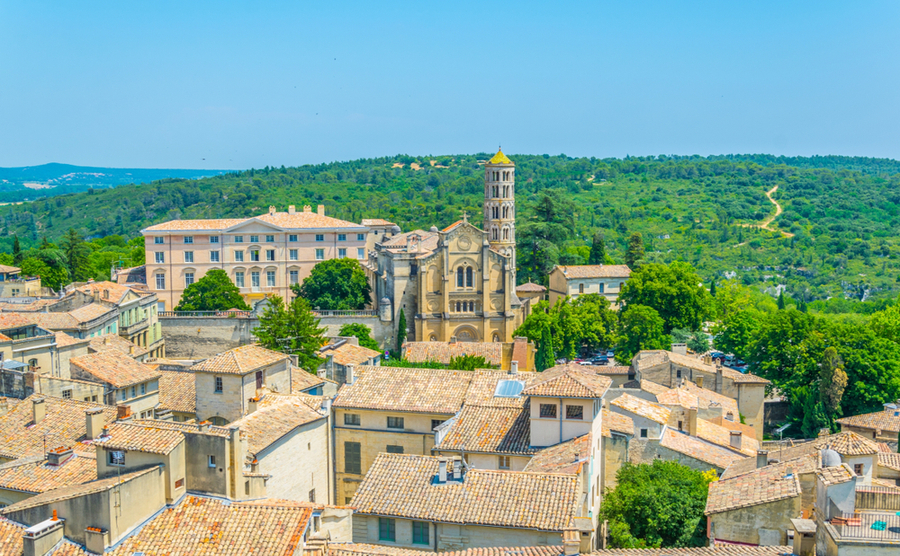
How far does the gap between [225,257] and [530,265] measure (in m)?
32.8

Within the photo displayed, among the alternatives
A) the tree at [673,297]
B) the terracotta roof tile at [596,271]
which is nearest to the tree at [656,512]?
the tree at [673,297]

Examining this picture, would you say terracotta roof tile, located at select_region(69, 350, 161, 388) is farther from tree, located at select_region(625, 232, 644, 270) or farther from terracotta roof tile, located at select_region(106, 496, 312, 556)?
tree, located at select_region(625, 232, 644, 270)

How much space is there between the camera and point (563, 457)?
91.3ft

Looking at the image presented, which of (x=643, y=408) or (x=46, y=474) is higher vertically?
(x=46, y=474)

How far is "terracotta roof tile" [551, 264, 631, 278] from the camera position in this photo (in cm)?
8856

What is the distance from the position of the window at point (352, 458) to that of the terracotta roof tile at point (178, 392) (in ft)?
20.4

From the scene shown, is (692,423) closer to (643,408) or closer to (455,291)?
(643,408)

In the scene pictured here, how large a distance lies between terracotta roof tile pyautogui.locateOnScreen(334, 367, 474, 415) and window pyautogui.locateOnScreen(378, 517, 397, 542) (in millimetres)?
9809

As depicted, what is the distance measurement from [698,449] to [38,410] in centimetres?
2476

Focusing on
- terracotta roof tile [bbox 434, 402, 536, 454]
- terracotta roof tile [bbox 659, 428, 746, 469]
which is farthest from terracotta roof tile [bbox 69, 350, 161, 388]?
terracotta roof tile [bbox 659, 428, 746, 469]

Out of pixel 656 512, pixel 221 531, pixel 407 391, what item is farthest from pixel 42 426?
pixel 656 512

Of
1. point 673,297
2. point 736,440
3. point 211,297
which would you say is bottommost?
point 736,440

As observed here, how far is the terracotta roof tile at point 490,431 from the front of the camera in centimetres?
3012

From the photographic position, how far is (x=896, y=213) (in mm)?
185875
